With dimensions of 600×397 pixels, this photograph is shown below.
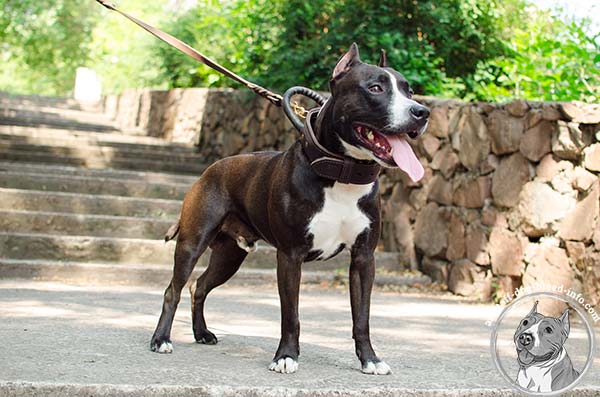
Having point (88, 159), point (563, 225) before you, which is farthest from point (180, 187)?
point (563, 225)

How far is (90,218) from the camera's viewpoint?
8.20m

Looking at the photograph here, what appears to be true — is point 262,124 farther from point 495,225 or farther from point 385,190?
point 495,225

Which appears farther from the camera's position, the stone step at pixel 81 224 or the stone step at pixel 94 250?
the stone step at pixel 81 224

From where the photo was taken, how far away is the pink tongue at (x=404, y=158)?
3.49 meters

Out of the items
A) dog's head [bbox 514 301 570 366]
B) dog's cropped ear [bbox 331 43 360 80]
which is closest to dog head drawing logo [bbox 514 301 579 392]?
dog's head [bbox 514 301 570 366]

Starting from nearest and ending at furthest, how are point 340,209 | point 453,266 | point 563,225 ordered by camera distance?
point 340,209 → point 563,225 → point 453,266

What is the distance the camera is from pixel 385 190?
8.53 metres

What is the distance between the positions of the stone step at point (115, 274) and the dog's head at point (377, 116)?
397cm

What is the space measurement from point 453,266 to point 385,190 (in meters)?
1.32

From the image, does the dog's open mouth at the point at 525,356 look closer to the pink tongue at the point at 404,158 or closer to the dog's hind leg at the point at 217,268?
the pink tongue at the point at 404,158

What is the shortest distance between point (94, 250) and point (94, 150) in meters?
4.56

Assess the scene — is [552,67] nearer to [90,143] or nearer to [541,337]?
[541,337]

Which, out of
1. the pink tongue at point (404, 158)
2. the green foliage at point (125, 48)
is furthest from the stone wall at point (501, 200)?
the green foliage at point (125, 48)

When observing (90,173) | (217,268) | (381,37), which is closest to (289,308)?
(217,268)
